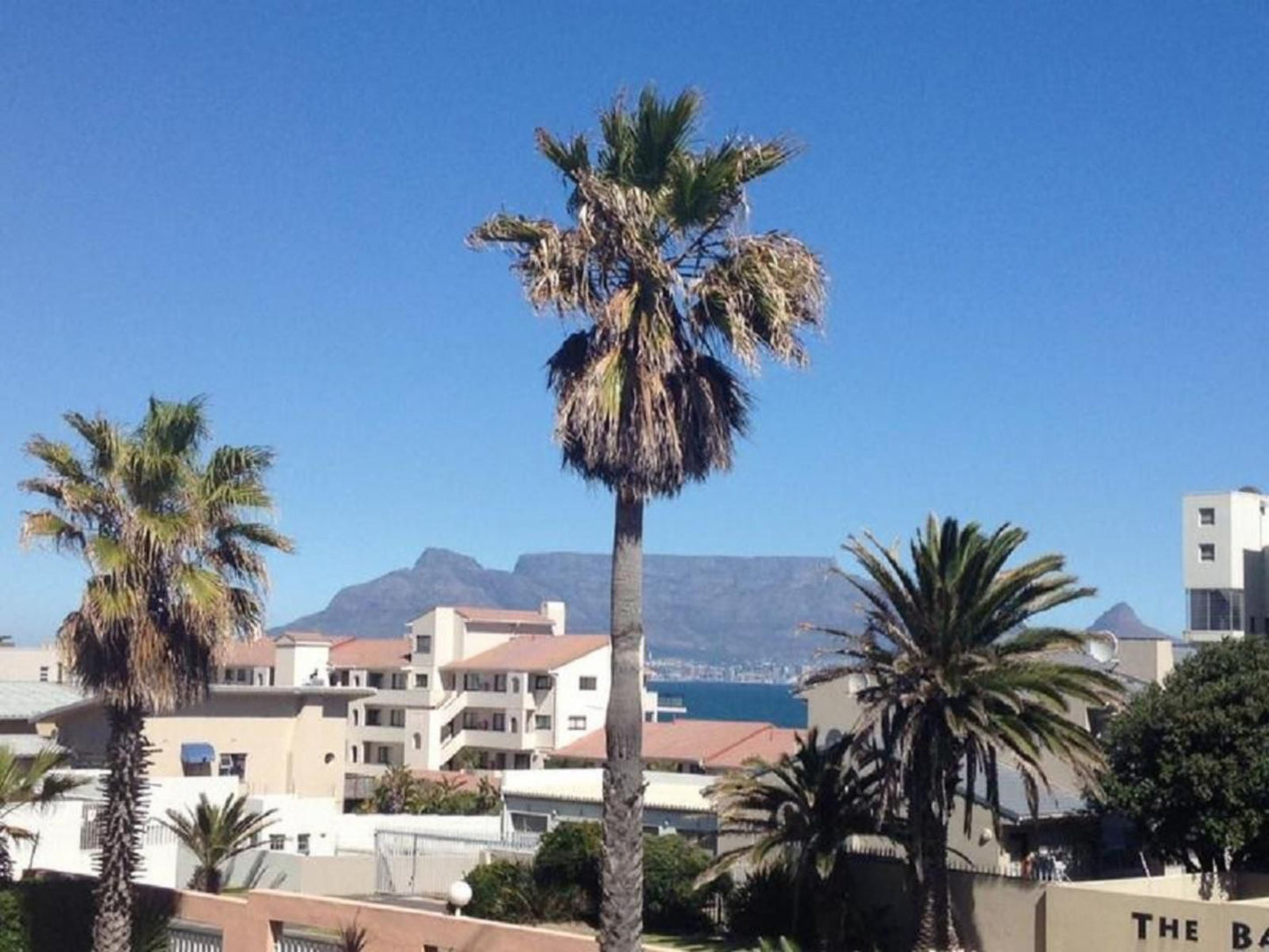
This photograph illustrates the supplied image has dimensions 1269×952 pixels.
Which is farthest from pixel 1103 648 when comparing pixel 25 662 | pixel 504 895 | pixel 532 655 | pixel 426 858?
pixel 532 655

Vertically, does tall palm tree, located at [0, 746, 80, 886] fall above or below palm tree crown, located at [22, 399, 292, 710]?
below

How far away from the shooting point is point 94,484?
23609mm

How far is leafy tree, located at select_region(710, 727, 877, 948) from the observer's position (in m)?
28.3

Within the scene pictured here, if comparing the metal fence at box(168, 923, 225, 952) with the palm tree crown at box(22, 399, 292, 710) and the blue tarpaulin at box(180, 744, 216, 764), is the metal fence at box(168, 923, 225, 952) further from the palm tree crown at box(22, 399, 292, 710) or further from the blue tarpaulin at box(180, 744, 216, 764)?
the blue tarpaulin at box(180, 744, 216, 764)

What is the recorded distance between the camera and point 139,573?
23.2 meters

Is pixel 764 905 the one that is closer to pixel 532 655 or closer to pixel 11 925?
pixel 11 925

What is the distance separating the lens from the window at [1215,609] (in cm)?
6016

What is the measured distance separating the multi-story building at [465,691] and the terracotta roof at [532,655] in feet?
0.28

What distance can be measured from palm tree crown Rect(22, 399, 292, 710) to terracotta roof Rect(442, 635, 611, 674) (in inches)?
3034

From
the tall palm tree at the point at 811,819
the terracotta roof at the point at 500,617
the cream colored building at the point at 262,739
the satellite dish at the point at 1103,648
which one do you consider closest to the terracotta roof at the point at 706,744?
the terracotta roof at the point at 500,617

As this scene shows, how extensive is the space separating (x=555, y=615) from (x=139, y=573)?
10826 cm

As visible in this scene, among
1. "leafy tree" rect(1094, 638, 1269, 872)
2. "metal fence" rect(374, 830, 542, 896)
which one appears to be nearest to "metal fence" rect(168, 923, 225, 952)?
"metal fence" rect(374, 830, 542, 896)

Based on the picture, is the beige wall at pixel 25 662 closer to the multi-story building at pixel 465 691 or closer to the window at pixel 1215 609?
the multi-story building at pixel 465 691

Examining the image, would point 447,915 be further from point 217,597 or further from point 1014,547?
point 1014,547
